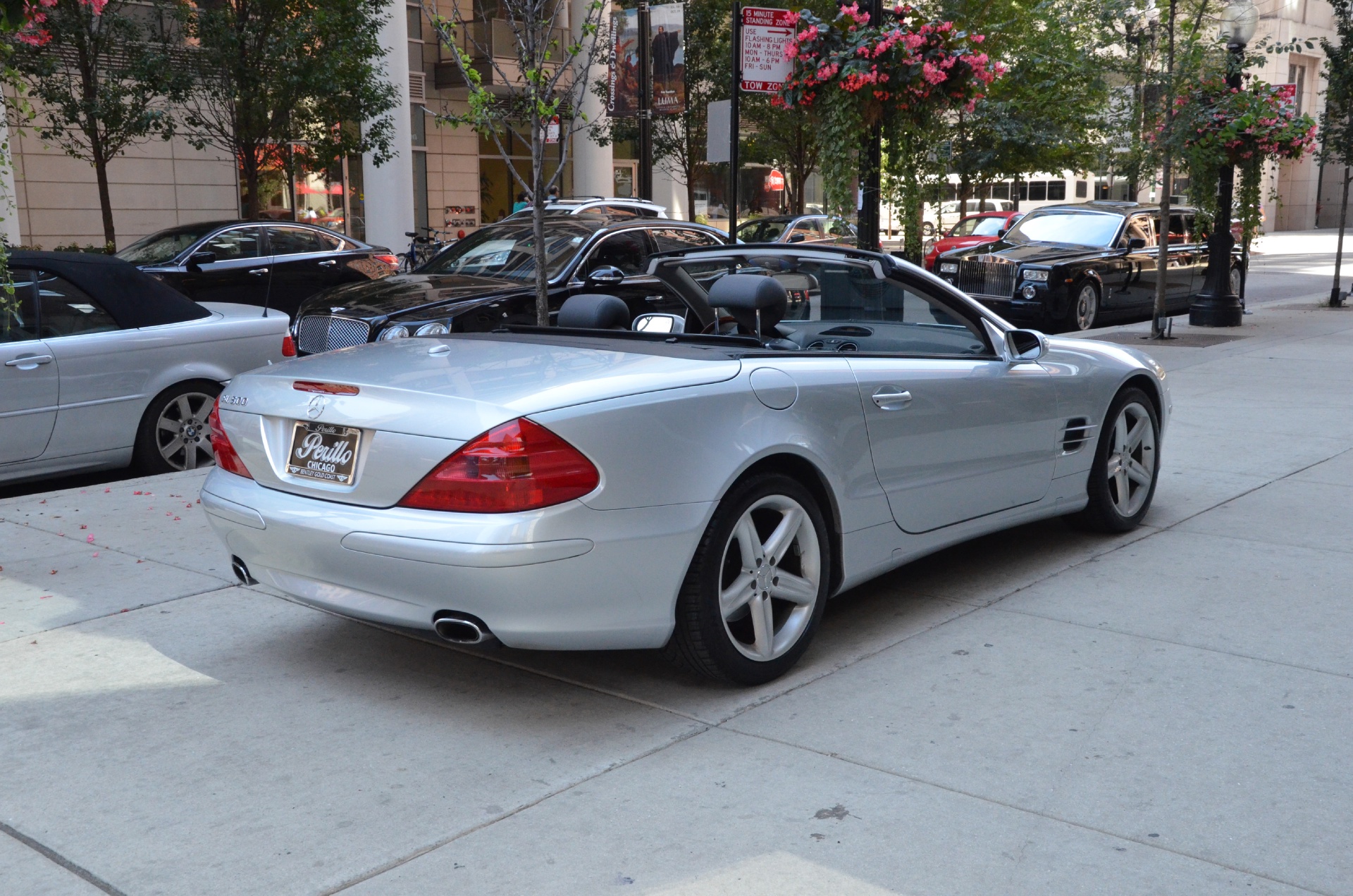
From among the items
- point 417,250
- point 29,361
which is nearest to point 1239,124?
point 29,361

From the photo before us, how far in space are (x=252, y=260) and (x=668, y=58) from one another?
17.4ft

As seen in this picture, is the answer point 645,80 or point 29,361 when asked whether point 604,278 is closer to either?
point 29,361

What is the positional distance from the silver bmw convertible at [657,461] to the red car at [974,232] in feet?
46.7

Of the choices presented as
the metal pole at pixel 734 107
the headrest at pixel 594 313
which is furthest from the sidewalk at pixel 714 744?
the metal pole at pixel 734 107

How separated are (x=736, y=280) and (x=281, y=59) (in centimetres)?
1422

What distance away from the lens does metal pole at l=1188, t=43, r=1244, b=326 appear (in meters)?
17.0

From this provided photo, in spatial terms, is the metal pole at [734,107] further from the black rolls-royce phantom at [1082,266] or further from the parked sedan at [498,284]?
the black rolls-royce phantom at [1082,266]

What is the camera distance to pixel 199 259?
14.7 metres

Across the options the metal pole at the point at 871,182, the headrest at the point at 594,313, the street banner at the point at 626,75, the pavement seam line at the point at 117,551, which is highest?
the street banner at the point at 626,75

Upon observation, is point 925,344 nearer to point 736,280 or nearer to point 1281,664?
Answer: point 736,280

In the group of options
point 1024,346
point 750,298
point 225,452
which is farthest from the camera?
point 1024,346

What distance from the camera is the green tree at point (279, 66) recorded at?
56.0ft

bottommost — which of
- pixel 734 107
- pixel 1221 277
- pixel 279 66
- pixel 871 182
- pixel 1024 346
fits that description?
pixel 1221 277

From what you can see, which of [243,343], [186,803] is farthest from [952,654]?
[243,343]
